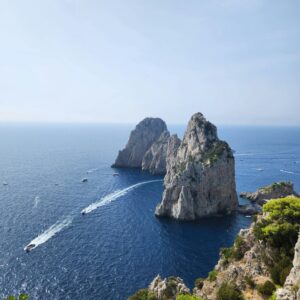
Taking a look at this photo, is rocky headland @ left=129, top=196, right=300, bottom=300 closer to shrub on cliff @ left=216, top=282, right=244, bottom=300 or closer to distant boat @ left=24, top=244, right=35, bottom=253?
shrub on cliff @ left=216, top=282, right=244, bottom=300

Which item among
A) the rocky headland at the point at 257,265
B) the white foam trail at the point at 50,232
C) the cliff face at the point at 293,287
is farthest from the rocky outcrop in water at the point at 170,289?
the white foam trail at the point at 50,232

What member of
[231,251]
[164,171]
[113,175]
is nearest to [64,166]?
[113,175]

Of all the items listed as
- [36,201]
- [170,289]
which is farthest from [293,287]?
[36,201]

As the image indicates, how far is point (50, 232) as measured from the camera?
96.6 metres

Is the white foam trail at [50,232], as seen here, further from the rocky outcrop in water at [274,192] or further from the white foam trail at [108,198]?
the rocky outcrop in water at [274,192]

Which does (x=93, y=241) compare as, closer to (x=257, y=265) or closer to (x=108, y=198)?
(x=108, y=198)

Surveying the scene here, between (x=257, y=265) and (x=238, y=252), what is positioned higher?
(x=257, y=265)

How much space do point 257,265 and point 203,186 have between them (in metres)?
79.4

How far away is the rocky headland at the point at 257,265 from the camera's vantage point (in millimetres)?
38000

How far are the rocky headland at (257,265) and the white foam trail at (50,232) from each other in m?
51.5

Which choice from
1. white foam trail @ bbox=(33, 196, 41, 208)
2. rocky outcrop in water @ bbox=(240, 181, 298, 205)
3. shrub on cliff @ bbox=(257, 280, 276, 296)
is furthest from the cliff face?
rocky outcrop in water @ bbox=(240, 181, 298, 205)

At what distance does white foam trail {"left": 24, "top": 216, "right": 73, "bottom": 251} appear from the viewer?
3524 inches

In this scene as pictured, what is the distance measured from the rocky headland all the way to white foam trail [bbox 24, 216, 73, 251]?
169ft

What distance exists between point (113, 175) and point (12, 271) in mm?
108329
